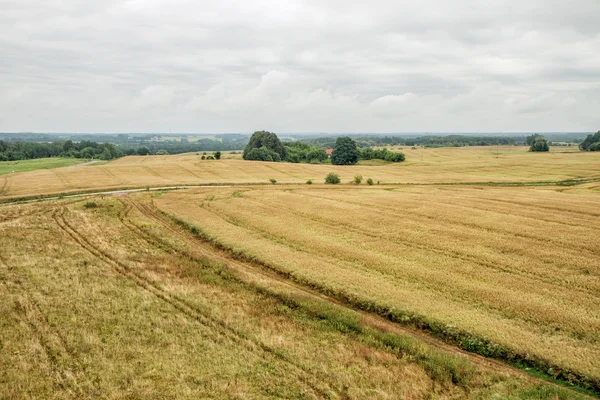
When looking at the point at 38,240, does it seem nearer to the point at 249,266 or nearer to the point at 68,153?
the point at 249,266

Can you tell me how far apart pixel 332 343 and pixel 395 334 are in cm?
319

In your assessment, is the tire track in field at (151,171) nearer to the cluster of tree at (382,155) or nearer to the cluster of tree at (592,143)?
the cluster of tree at (382,155)

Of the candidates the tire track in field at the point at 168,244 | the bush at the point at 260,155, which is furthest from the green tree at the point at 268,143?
the tire track in field at the point at 168,244

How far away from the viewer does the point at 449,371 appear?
1579 centimetres

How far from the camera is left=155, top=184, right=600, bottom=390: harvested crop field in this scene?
18.7m

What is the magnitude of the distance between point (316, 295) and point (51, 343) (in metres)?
13.7

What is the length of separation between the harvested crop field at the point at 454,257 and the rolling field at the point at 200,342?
2007mm

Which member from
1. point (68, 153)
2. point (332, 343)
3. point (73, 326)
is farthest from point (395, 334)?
point (68, 153)

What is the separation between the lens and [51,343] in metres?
16.9

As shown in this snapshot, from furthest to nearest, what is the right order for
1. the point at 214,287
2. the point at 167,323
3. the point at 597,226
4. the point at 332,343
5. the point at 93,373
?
the point at 597,226 < the point at 214,287 < the point at 167,323 < the point at 332,343 < the point at 93,373

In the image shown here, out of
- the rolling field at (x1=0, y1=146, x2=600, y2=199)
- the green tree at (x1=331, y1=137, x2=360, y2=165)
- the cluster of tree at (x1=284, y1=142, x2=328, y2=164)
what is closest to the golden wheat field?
the rolling field at (x1=0, y1=146, x2=600, y2=199)

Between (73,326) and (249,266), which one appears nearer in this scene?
(73,326)

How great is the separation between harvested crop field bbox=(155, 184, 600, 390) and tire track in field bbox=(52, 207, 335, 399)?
23.3 feet

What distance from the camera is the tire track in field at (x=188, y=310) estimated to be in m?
16.4
